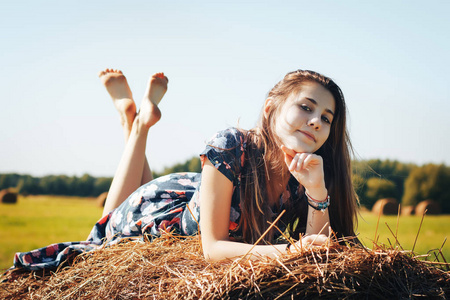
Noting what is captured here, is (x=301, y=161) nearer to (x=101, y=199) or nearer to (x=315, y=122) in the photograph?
(x=315, y=122)

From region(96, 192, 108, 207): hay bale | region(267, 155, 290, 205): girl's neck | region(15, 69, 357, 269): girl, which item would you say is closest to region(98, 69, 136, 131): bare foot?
region(15, 69, 357, 269): girl

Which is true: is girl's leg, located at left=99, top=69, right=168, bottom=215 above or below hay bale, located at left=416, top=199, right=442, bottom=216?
above

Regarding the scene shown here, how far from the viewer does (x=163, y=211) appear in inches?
118

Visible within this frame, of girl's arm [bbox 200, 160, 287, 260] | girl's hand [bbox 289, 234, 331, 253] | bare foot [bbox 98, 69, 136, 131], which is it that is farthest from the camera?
bare foot [bbox 98, 69, 136, 131]

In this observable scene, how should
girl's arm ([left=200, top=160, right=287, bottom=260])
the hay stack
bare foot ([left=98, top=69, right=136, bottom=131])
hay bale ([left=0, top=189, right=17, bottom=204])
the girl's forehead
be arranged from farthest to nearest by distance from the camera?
hay bale ([left=0, top=189, right=17, bottom=204]) → bare foot ([left=98, top=69, right=136, bottom=131]) → the girl's forehead → girl's arm ([left=200, top=160, right=287, bottom=260]) → the hay stack

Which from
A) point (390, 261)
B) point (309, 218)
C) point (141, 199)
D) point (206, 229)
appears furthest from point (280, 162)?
point (141, 199)

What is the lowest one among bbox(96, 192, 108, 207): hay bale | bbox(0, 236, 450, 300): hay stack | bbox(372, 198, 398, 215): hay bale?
bbox(372, 198, 398, 215): hay bale

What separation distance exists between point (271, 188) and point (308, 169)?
41 cm

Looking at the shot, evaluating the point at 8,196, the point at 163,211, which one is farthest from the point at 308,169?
the point at 8,196

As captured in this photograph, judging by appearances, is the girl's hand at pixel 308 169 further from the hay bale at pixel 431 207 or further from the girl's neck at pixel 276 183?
the hay bale at pixel 431 207

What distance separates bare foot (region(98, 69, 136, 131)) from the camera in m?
3.87

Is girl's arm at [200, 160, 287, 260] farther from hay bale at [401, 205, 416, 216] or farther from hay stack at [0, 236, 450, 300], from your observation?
hay bale at [401, 205, 416, 216]

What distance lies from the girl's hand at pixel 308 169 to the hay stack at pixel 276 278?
38cm

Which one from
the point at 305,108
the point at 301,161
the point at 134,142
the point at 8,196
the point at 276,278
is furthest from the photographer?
the point at 8,196
